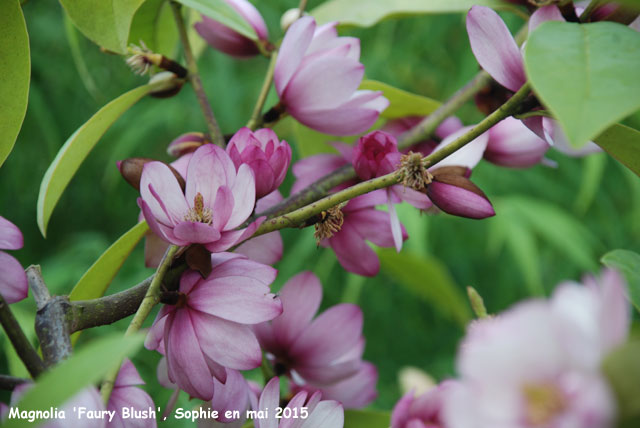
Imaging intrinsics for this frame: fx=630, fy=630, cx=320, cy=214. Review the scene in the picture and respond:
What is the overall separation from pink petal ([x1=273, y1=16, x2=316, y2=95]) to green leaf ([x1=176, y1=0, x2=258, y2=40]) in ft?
0.07

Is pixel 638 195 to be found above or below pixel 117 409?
below

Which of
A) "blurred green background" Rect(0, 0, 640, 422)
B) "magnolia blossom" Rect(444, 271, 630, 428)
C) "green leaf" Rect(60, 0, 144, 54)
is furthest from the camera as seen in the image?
"blurred green background" Rect(0, 0, 640, 422)

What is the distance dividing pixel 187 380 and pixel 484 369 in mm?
96

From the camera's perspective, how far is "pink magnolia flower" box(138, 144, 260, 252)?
0.51ft

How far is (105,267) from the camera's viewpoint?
201 millimetres

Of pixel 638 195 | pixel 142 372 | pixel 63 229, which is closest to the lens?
pixel 142 372

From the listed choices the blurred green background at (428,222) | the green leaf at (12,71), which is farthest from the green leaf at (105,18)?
the blurred green background at (428,222)

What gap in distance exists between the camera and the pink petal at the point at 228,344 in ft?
0.53

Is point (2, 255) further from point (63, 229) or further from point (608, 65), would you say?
point (63, 229)

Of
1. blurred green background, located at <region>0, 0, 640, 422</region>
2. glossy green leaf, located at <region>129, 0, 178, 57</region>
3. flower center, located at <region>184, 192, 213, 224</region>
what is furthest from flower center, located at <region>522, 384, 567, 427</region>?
blurred green background, located at <region>0, 0, 640, 422</region>

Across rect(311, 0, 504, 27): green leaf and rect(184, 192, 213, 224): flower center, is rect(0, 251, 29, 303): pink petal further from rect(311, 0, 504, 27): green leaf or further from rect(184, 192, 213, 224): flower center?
rect(311, 0, 504, 27): green leaf

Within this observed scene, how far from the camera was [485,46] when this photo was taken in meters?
0.17

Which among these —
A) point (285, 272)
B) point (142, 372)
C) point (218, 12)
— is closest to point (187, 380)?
point (218, 12)

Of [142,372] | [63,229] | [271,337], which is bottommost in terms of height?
[63,229]
